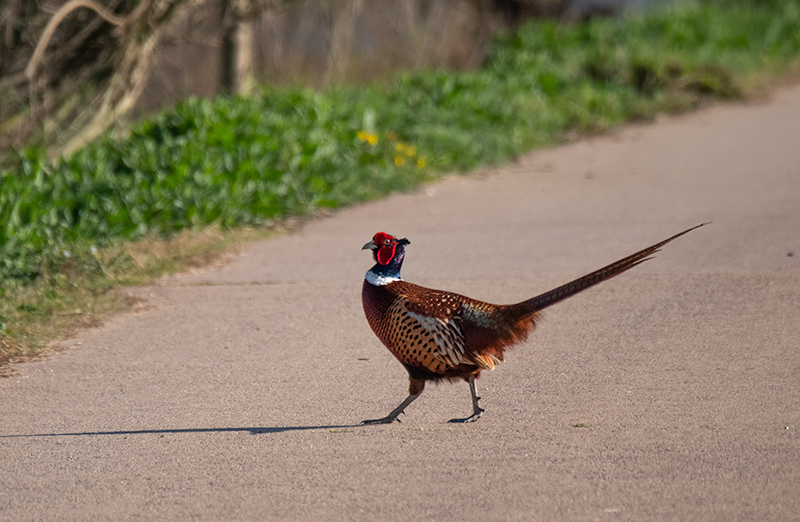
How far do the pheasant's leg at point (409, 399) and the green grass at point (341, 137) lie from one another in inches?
93.5

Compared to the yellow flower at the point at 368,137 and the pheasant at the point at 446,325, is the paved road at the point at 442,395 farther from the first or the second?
the yellow flower at the point at 368,137

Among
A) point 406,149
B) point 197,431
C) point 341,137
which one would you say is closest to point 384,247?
point 197,431

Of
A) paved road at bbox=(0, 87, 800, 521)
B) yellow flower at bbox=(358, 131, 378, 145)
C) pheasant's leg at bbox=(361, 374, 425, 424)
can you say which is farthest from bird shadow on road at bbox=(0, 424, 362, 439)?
yellow flower at bbox=(358, 131, 378, 145)

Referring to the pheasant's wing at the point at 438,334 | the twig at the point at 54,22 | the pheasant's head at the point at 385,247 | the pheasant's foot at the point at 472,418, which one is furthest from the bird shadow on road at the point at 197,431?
the twig at the point at 54,22

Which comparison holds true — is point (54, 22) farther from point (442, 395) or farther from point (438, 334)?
point (438, 334)

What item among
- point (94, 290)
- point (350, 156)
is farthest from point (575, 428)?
point (350, 156)

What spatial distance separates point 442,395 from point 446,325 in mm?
864

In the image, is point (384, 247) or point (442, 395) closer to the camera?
point (384, 247)

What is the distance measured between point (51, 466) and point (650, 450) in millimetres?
2504

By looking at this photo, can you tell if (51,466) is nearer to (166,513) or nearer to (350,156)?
(166,513)

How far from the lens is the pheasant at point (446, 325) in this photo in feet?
13.6

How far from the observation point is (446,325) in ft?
13.7

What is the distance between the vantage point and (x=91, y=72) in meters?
10.1

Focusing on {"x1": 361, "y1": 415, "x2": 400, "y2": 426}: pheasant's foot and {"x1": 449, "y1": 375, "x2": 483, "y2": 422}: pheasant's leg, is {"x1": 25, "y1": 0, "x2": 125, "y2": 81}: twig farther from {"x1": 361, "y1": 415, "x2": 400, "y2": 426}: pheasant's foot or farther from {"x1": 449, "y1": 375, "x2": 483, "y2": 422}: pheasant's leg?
{"x1": 449, "y1": 375, "x2": 483, "y2": 422}: pheasant's leg
